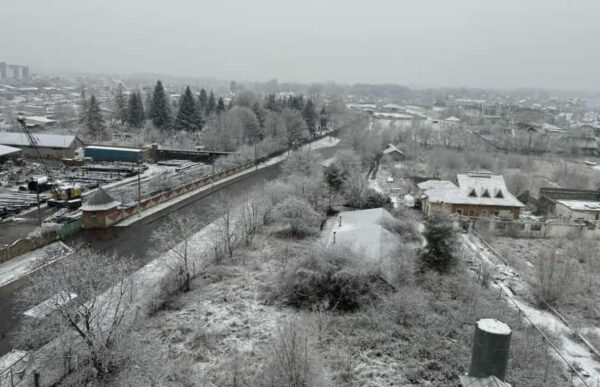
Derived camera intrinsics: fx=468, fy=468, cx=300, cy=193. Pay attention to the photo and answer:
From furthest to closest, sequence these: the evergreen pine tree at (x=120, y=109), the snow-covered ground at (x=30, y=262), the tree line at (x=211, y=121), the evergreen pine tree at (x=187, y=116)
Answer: the evergreen pine tree at (x=120, y=109) → the evergreen pine tree at (x=187, y=116) → the tree line at (x=211, y=121) → the snow-covered ground at (x=30, y=262)

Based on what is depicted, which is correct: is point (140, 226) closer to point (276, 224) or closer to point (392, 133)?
point (276, 224)

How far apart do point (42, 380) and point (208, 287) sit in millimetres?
7047

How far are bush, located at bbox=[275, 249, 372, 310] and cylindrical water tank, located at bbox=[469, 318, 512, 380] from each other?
7099mm

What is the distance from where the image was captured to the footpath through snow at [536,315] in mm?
14352

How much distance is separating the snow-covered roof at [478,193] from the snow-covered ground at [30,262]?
22.1m

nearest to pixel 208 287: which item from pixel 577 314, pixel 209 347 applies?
pixel 209 347

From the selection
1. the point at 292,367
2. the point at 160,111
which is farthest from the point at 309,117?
the point at 292,367

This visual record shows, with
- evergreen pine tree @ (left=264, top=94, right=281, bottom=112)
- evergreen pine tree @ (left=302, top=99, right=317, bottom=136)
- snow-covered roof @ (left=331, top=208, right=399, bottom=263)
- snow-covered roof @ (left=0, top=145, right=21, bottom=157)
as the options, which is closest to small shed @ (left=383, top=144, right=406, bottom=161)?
evergreen pine tree @ (left=302, top=99, right=317, bottom=136)

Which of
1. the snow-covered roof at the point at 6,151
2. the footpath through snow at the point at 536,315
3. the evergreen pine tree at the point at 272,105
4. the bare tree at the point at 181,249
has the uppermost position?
the evergreen pine tree at the point at 272,105

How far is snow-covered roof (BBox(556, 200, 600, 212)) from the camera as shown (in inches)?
1222

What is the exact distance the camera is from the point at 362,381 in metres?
12.8

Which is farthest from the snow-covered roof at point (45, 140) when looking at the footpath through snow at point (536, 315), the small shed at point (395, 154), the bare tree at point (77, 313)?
the footpath through snow at point (536, 315)

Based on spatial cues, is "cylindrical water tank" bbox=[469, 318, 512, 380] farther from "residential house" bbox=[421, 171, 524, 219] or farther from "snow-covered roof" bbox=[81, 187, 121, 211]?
"residential house" bbox=[421, 171, 524, 219]

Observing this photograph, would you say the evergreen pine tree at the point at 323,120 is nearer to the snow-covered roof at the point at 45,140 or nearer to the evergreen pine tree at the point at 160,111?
the evergreen pine tree at the point at 160,111
